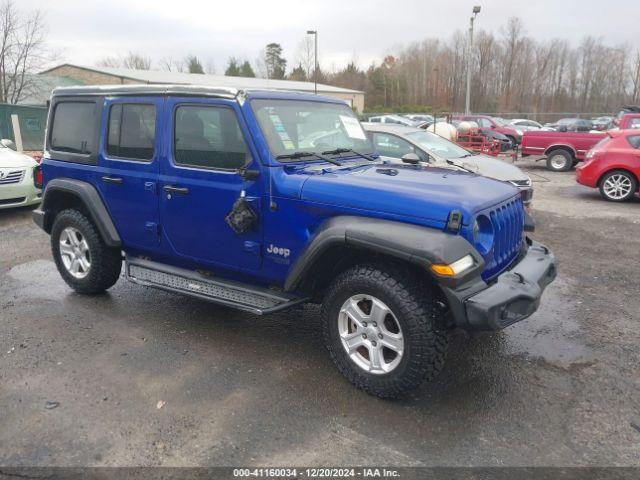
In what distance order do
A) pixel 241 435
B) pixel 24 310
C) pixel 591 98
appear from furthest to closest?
1. pixel 591 98
2. pixel 24 310
3. pixel 241 435

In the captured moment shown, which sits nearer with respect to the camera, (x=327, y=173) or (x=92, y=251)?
(x=327, y=173)

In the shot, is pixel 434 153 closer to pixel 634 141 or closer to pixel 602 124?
pixel 634 141

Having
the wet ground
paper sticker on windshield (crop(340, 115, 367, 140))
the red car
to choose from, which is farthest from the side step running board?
the red car

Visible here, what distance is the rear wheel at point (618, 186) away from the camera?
10461mm

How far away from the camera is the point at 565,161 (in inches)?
638

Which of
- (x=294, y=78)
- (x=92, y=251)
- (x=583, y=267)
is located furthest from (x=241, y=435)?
(x=294, y=78)

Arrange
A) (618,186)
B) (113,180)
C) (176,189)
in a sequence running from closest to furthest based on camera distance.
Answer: (176,189), (113,180), (618,186)

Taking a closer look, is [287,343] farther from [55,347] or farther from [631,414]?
[631,414]

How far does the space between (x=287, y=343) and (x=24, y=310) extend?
2.69 meters

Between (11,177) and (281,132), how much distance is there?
696 centimetres

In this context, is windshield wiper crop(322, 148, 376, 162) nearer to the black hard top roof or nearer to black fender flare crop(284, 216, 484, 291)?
the black hard top roof

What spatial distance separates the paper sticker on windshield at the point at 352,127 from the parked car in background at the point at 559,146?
1325 cm

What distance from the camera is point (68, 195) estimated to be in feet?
17.1

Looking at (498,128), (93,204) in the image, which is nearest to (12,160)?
(93,204)
